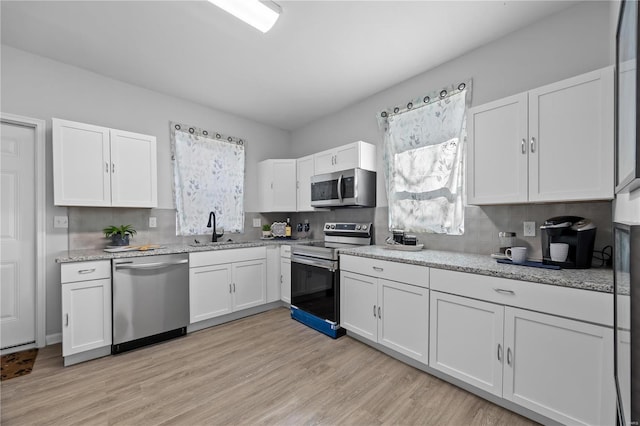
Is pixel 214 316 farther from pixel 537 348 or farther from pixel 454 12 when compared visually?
pixel 454 12

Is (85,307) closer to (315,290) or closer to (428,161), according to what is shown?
(315,290)

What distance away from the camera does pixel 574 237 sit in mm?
1727

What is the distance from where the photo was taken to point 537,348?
1548 millimetres

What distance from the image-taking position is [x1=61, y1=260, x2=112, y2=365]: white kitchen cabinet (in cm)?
224

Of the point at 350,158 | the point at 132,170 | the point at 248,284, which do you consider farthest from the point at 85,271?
the point at 350,158

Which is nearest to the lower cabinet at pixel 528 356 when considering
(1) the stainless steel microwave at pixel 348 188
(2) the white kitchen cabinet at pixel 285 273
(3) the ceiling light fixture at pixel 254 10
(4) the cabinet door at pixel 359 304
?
(4) the cabinet door at pixel 359 304

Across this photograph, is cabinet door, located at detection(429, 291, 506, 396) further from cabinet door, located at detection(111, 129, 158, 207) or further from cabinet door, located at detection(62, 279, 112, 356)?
cabinet door, located at detection(111, 129, 158, 207)

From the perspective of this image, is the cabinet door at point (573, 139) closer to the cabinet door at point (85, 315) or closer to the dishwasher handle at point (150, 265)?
the dishwasher handle at point (150, 265)

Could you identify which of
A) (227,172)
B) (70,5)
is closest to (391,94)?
(227,172)

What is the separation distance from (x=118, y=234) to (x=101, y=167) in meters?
0.69

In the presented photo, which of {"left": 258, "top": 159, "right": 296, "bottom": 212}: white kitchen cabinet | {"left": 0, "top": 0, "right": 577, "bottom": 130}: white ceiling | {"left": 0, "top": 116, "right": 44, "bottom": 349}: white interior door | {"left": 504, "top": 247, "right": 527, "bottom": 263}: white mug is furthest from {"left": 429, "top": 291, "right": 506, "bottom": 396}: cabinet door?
{"left": 0, "top": 116, "right": 44, "bottom": 349}: white interior door

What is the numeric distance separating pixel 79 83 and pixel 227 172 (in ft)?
5.80

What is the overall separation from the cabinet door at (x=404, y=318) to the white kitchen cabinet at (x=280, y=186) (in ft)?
6.98

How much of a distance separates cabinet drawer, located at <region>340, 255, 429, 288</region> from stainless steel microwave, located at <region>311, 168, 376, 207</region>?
0.74 m
